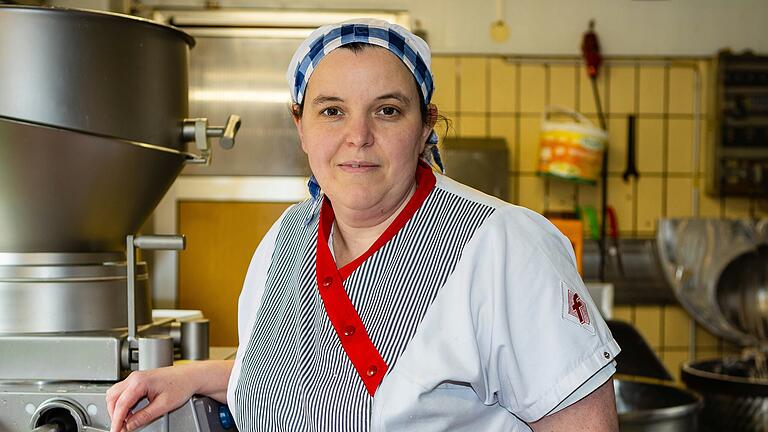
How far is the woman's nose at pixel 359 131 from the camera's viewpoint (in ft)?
3.36

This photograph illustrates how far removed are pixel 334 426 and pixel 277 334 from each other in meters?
0.17

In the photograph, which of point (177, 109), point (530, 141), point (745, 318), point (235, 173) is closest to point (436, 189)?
point (177, 109)

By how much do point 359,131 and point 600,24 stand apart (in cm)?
228

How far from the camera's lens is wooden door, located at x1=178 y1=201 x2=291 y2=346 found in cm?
289

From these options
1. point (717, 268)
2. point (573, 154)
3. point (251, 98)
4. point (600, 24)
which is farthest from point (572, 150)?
point (251, 98)

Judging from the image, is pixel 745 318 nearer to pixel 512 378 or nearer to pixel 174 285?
pixel 174 285

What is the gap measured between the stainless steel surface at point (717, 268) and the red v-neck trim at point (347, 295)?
7.20 feet

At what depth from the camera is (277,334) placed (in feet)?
3.63

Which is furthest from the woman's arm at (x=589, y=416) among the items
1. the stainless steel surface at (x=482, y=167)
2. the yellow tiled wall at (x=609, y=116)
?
the yellow tiled wall at (x=609, y=116)

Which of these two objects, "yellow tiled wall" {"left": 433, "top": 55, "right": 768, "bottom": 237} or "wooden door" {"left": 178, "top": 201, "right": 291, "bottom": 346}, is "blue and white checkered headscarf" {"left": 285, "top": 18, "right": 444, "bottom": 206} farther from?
"yellow tiled wall" {"left": 433, "top": 55, "right": 768, "bottom": 237}

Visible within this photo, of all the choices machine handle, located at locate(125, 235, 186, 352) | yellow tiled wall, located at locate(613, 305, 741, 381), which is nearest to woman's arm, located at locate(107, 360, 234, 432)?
machine handle, located at locate(125, 235, 186, 352)

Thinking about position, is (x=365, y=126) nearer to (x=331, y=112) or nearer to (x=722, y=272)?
(x=331, y=112)

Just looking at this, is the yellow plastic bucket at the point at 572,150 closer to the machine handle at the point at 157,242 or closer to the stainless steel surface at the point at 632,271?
the stainless steel surface at the point at 632,271

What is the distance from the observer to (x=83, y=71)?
1111 millimetres
